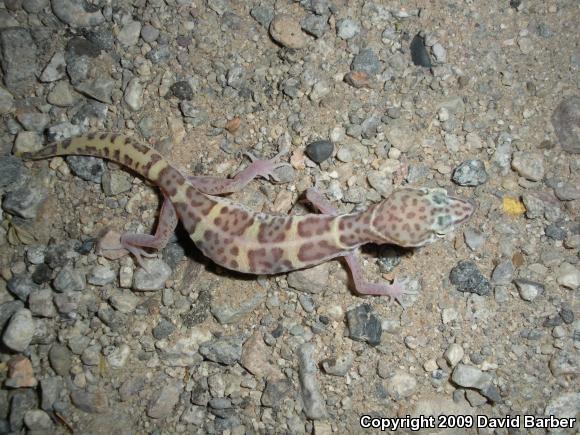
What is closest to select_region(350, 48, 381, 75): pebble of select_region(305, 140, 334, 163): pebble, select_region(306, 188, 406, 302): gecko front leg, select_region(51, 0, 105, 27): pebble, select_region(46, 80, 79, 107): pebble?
select_region(305, 140, 334, 163): pebble

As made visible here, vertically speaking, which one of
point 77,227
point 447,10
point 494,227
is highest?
point 447,10

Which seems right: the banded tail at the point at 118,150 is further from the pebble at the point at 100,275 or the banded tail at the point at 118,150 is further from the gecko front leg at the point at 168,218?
the pebble at the point at 100,275

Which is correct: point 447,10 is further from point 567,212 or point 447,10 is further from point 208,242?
point 208,242

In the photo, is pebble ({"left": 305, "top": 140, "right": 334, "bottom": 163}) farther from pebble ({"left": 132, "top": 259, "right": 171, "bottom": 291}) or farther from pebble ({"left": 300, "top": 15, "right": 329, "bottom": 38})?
pebble ({"left": 132, "top": 259, "right": 171, "bottom": 291})

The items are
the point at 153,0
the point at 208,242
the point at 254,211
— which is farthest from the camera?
the point at 153,0

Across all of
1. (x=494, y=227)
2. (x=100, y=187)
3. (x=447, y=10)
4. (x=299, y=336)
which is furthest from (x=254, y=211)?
(x=447, y=10)

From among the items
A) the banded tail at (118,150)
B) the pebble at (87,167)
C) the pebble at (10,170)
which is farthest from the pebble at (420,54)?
the pebble at (10,170)
